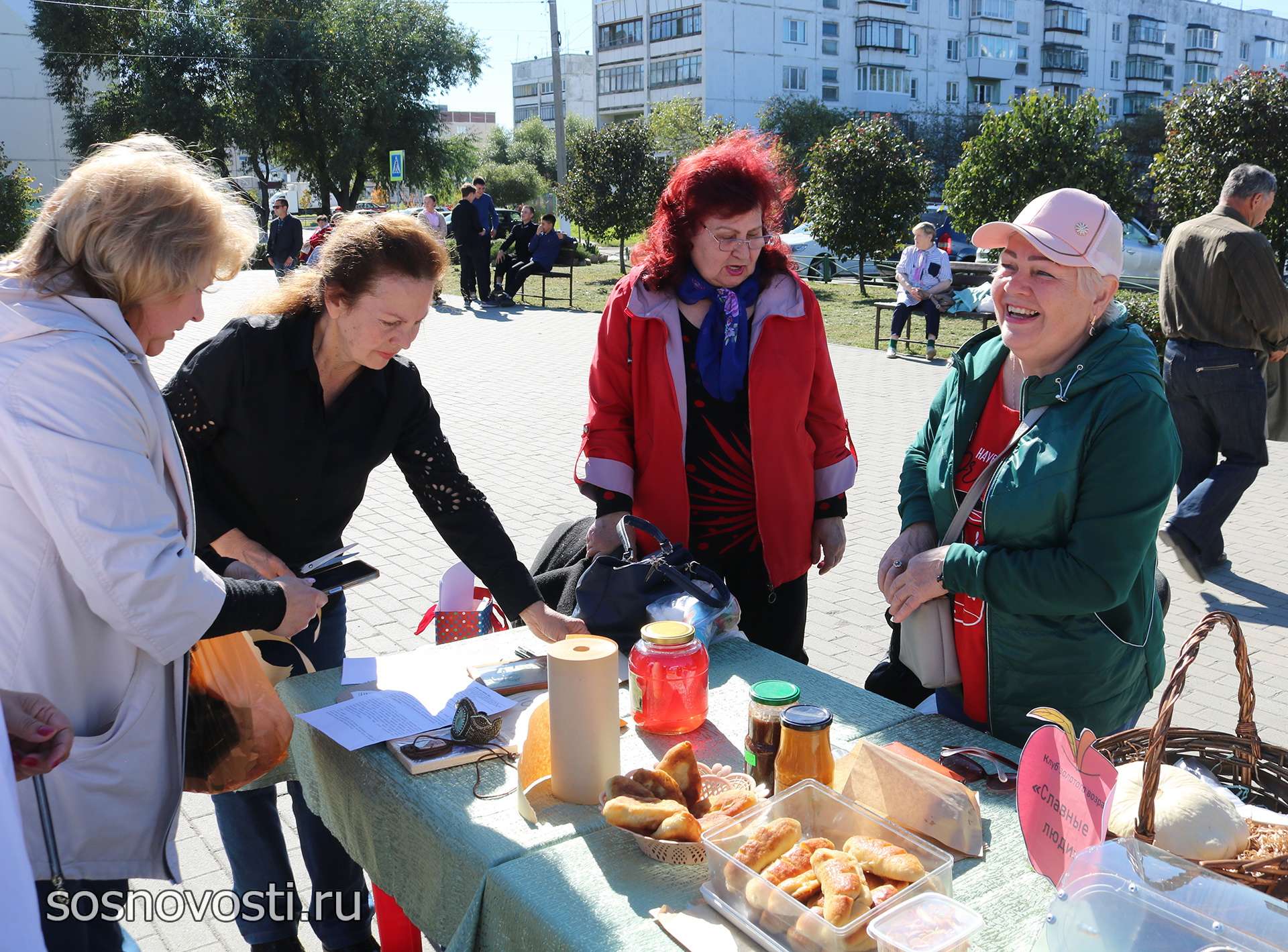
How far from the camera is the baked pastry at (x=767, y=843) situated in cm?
140

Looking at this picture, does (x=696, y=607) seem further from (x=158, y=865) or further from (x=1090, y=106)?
(x=1090, y=106)

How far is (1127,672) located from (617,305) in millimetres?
1602

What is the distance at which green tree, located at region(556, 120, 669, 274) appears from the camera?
2088cm

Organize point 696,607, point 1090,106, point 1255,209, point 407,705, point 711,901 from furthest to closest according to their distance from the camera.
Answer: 1. point 1090,106
2. point 1255,209
3. point 696,607
4. point 407,705
5. point 711,901

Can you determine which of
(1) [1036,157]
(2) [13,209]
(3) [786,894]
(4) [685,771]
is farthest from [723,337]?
(2) [13,209]

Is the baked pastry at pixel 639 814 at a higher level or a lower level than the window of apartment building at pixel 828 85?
lower

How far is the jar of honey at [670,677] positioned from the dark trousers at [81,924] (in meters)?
0.96

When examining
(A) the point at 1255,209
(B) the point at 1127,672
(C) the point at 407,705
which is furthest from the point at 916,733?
(A) the point at 1255,209

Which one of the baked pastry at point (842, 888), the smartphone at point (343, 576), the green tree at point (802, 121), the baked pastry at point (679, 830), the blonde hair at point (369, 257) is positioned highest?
the green tree at point (802, 121)

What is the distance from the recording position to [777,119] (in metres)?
47.9

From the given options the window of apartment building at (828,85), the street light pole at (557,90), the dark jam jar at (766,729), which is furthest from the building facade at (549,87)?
the dark jam jar at (766,729)

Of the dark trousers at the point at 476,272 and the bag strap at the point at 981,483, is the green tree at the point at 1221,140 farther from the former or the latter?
the dark trousers at the point at 476,272

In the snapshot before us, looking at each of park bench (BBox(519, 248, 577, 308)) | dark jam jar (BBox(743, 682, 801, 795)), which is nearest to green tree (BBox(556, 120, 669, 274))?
park bench (BBox(519, 248, 577, 308))

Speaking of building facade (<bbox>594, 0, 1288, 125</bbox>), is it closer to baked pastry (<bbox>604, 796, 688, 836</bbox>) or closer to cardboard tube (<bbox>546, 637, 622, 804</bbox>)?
cardboard tube (<bbox>546, 637, 622, 804</bbox>)
